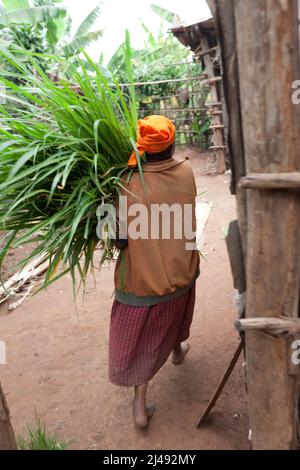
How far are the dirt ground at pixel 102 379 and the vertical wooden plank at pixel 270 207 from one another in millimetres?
616

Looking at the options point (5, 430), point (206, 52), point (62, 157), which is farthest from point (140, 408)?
point (206, 52)

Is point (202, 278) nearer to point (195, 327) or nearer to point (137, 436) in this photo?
point (195, 327)

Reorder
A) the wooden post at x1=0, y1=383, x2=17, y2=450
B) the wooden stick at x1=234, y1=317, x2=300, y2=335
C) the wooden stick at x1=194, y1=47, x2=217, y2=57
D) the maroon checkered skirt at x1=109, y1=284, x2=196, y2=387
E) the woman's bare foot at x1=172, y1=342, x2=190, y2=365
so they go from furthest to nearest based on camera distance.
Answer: the wooden stick at x1=194, y1=47, x2=217, y2=57, the woman's bare foot at x1=172, y1=342, x2=190, y2=365, the maroon checkered skirt at x1=109, y1=284, x2=196, y2=387, the wooden post at x1=0, y1=383, x2=17, y2=450, the wooden stick at x1=234, y1=317, x2=300, y2=335

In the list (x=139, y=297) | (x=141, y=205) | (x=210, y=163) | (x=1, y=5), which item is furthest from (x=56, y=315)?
(x=1, y=5)

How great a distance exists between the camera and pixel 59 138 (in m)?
1.70

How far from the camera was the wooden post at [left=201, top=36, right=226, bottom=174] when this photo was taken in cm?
686

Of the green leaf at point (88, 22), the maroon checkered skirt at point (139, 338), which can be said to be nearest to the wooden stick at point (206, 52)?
the green leaf at point (88, 22)

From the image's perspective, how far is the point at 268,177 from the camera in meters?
1.17

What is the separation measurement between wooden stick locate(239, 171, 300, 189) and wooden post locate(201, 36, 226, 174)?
6.31m

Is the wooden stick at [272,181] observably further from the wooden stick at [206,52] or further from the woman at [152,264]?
the wooden stick at [206,52]

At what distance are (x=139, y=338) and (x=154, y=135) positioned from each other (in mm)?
1004

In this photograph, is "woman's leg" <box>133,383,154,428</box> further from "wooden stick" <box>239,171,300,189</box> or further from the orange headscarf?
"wooden stick" <box>239,171,300,189</box>

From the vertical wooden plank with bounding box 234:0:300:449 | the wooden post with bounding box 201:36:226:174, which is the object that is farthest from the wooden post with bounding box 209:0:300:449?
the wooden post with bounding box 201:36:226:174

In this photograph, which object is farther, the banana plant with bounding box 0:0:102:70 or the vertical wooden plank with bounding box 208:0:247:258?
the banana plant with bounding box 0:0:102:70
